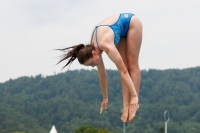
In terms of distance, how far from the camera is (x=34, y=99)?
168875mm

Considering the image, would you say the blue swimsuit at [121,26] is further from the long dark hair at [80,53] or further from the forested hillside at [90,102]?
the forested hillside at [90,102]

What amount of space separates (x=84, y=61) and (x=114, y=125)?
12917cm

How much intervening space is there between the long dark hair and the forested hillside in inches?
4208

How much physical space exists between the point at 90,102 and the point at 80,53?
6056 inches

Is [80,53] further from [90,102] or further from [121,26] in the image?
[90,102]

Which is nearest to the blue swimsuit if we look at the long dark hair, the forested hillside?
the long dark hair

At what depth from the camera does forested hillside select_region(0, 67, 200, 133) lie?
458ft

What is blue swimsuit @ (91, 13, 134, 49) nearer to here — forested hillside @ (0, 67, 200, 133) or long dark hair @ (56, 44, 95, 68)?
long dark hair @ (56, 44, 95, 68)

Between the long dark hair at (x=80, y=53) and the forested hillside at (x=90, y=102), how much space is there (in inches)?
4208

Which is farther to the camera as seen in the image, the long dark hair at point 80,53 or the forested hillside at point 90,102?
the forested hillside at point 90,102

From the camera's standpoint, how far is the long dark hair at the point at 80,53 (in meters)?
11.7

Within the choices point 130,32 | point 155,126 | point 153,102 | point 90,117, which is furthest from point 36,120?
point 130,32

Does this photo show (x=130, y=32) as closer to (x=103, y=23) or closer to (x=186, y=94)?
(x=103, y=23)

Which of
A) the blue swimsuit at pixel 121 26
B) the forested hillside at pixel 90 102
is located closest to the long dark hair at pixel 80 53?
the blue swimsuit at pixel 121 26
